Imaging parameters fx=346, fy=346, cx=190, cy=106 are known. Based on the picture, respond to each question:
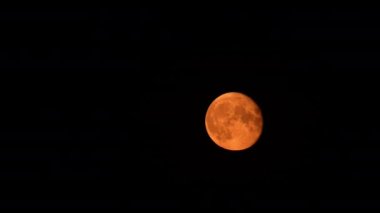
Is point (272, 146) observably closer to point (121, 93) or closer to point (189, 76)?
point (189, 76)

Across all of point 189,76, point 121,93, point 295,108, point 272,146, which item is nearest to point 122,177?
point 121,93

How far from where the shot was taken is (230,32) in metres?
4.23

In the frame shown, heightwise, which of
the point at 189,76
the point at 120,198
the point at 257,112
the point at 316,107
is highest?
the point at 189,76

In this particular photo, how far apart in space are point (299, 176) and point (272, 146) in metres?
0.51

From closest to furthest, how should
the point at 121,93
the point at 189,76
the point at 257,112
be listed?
the point at 257,112 → the point at 121,93 → the point at 189,76

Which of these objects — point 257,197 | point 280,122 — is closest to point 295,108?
point 280,122

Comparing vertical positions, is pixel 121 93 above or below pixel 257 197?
above

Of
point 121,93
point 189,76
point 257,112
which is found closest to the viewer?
point 257,112

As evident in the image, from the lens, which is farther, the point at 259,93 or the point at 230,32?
the point at 259,93

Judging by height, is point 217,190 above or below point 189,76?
below

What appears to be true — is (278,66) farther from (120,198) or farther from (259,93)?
(120,198)

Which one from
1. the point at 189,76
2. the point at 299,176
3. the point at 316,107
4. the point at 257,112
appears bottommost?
the point at 299,176

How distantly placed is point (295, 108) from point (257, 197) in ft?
4.12

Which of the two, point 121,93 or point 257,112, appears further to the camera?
point 121,93
